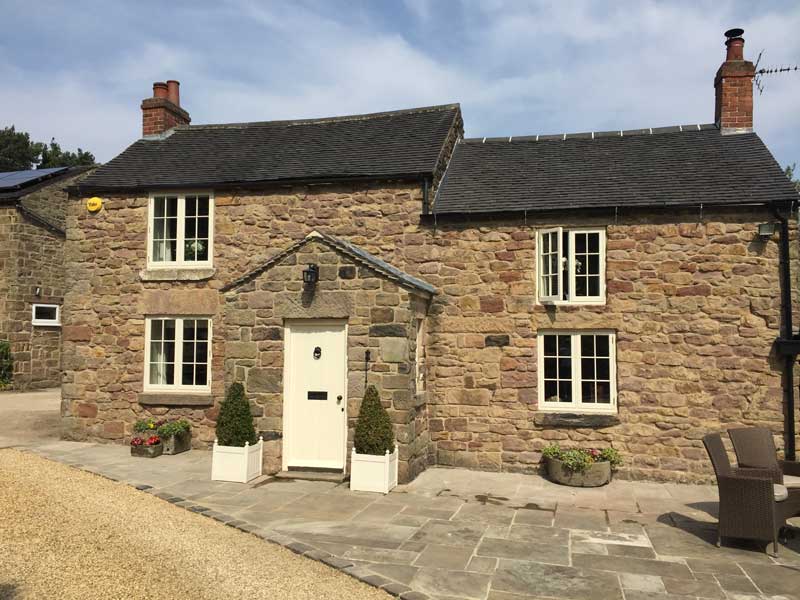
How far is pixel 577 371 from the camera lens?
33.6 feet

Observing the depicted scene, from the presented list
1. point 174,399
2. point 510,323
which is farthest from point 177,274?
point 510,323

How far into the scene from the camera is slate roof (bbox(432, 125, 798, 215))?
33.6 feet

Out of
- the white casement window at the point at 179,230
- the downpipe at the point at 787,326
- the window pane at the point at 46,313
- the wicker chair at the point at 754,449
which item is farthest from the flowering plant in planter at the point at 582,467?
the window pane at the point at 46,313

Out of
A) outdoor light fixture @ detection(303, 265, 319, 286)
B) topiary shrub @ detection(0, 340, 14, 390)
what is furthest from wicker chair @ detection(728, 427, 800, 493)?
topiary shrub @ detection(0, 340, 14, 390)

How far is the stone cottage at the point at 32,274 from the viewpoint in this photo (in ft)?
62.5

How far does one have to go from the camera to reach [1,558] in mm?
5660

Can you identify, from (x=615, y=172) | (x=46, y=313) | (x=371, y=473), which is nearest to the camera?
(x=371, y=473)

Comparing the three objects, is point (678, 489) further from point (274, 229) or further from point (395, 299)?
point (274, 229)

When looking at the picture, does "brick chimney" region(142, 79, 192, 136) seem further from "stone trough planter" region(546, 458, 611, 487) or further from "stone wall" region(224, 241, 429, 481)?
"stone trough planter" region(546, 458, 611, 487)

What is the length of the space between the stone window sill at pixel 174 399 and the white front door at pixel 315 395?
8.11 ft

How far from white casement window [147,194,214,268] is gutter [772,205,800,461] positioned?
9.59m

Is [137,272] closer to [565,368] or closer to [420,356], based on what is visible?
[420,356]

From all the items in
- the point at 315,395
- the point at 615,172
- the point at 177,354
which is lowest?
the point at 315,395

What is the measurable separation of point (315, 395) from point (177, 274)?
4.06 metres
